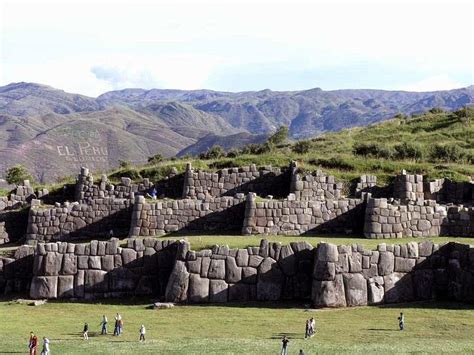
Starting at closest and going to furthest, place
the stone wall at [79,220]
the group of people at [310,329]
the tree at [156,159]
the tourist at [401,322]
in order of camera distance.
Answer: the group of people at [310,329]
the tourist at [401,322]
the stone wall at [79,220]
the tree at [156,159]

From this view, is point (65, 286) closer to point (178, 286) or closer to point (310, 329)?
point (178, 286)

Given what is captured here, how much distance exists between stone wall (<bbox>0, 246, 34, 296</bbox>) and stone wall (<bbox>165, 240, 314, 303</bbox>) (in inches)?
201

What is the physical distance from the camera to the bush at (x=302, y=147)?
1827 inches

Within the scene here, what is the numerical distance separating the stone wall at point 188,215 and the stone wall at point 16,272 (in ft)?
19.5

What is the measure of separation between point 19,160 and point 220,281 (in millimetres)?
115126

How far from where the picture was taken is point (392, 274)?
2184 centimetres

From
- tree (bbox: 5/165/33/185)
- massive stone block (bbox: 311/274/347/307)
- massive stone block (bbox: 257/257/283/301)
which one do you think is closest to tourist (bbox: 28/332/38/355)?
massive stone block (bbox: 257/257/283/301)

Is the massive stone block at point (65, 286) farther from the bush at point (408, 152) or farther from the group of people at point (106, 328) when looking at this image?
the bush at point (408, 152)

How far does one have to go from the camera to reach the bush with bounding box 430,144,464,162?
43.1m

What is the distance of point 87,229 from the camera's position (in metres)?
30.7

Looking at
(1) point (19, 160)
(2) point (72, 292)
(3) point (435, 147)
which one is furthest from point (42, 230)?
(1) point (19, 160)

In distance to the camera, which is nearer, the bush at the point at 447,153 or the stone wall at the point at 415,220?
the stone wall at the point at 415,220

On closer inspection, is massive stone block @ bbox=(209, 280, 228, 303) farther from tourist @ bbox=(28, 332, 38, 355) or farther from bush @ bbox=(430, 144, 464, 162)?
bush @ bbox=(430, 144, 464, 162)

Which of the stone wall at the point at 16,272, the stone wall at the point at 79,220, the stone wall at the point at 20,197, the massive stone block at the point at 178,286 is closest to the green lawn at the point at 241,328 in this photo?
the massive stone block at the point at 178,286
